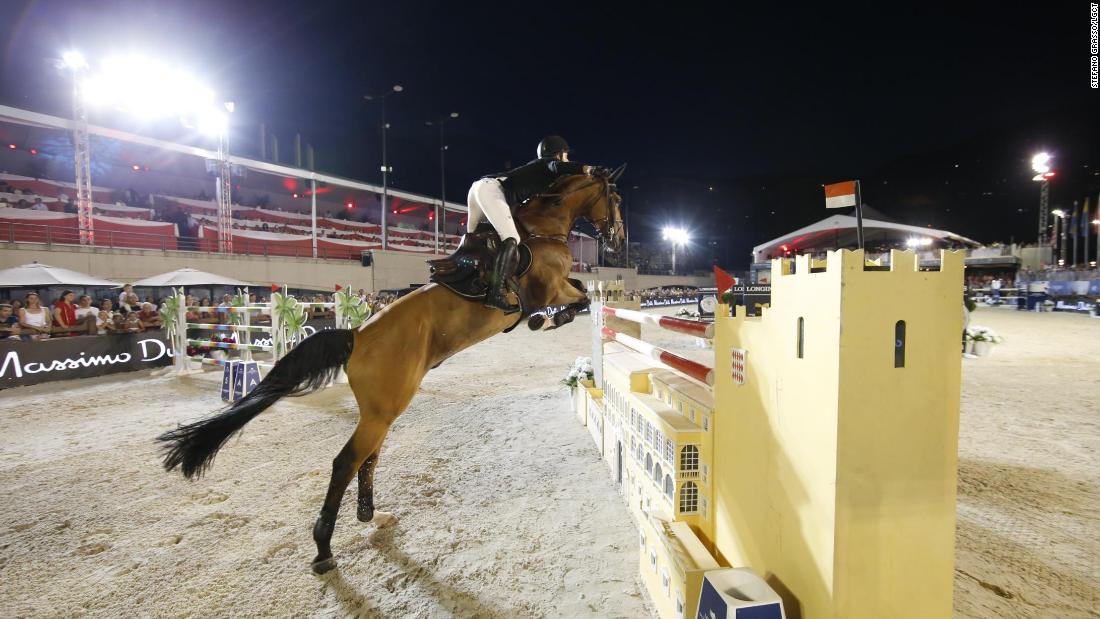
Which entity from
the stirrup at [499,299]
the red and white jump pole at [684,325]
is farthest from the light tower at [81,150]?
the red and white jump pole at [684,325]

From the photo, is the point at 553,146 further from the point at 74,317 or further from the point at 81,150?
the point at 81,150

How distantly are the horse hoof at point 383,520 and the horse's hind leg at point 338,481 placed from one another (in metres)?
0.37

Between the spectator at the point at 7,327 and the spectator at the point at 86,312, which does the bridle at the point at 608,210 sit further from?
the spectator at the point at 86,312

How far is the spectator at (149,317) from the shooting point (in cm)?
867

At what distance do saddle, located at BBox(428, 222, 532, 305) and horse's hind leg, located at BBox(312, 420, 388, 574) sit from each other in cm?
91

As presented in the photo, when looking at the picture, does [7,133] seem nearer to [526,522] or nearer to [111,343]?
[111,343]

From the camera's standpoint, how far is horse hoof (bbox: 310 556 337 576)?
7.21 ft

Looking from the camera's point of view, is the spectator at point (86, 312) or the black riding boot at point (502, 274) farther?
the spectator at point (86, 312)

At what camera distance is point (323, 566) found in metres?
2.21

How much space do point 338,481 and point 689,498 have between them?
183 centimetres

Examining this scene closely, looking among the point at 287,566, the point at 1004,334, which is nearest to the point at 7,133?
the point at 287,566

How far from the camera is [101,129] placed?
1378 cm

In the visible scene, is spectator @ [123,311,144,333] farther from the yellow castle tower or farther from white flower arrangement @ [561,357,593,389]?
the yellow castle tower

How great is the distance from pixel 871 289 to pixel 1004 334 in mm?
14175
